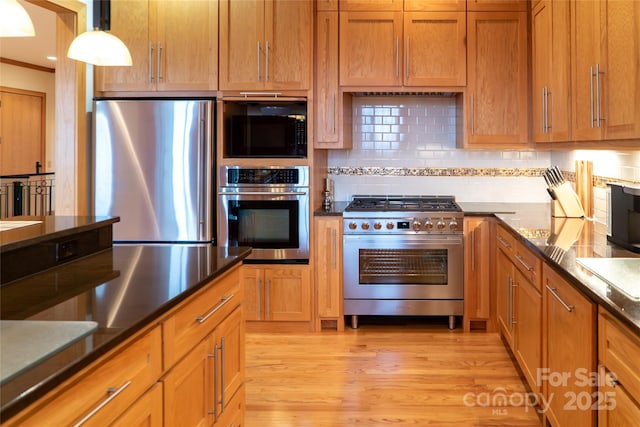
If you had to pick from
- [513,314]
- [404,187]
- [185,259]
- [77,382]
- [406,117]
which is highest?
[406,117]

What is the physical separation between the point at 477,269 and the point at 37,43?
5904 millimetres

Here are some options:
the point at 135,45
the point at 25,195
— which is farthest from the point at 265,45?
the point at 25,195

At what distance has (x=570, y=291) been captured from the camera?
2086mm

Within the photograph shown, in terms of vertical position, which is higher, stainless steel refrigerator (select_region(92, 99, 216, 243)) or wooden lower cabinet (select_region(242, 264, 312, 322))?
stainless steel refrigerator (select_region(92, 99, 216, 243))

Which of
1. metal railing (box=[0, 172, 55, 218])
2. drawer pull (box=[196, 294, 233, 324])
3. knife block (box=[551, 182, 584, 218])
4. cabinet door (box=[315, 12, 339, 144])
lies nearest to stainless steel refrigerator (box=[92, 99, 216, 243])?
cabinet door (box=[315, 12, 339, 144])

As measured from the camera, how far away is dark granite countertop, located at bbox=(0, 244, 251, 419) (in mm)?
1032

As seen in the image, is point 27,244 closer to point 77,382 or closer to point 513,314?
point 77,382

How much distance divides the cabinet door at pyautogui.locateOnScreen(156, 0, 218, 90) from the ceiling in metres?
2.04

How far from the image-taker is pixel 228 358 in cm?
217

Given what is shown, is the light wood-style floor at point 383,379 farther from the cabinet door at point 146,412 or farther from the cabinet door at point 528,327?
the cabinet door at point 146,412

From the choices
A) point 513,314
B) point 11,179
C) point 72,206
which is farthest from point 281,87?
point 11,179

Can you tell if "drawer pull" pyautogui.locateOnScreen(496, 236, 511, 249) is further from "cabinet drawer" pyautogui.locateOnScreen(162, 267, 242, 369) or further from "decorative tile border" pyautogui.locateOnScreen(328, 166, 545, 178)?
"cabinet drawer" pyautogui.locateOnScreen(162, 267, 242, 369)

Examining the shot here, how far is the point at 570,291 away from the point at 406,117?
110 inches

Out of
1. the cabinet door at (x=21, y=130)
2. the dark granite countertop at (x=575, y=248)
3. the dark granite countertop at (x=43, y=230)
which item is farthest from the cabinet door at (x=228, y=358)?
the cabinet door at (x=21, y=130)
